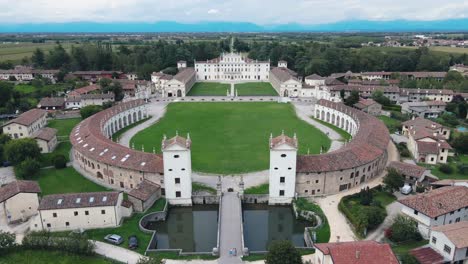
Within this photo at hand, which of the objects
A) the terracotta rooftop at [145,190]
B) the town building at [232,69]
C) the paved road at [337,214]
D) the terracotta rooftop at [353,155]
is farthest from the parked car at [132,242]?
the town building at [232,69]

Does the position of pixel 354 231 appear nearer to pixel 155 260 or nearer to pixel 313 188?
pixel 313 188

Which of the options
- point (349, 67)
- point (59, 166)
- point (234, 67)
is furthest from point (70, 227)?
point (349, 67)

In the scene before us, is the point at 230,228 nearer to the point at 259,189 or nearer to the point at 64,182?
the point at 259,189

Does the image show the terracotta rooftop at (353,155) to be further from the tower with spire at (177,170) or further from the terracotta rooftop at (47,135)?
the terracotta rooftop at (47,135)

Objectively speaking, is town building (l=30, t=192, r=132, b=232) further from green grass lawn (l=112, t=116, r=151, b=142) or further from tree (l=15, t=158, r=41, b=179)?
green grass lawn (l=112, t=116, r=151, b=142)

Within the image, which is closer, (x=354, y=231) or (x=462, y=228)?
(x=462, y=228)

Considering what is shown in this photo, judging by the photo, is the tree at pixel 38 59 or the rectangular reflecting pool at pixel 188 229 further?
the tree at pixel 38 59

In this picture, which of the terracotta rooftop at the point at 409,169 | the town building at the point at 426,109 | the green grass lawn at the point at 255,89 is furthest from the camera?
the green grass lawn at the point at 255,89
